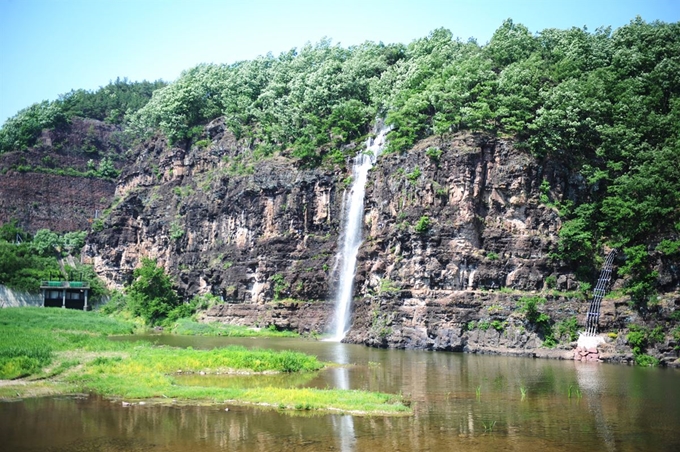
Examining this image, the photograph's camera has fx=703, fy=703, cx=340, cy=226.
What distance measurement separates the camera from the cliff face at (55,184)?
358ft

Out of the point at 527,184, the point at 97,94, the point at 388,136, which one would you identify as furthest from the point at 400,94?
the point at 97,94

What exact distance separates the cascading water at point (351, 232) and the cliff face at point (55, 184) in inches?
2329

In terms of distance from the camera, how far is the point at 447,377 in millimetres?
38125

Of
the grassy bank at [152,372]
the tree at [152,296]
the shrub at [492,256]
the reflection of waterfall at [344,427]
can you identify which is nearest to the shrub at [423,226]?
the shrub at [492,256]

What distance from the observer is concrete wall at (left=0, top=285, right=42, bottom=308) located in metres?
85.8

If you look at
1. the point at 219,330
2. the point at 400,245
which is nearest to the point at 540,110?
the point at 400,245

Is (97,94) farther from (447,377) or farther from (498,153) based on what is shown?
(447,377)

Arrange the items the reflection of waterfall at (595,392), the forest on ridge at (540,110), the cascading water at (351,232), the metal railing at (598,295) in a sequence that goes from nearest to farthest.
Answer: the reflection of waterfall at (595,392), the metal railing at (598,295), the forest on ridge at (540,110), the cascading water at (351,232)

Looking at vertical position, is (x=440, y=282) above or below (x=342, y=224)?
below

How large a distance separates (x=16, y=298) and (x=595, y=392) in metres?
74.9

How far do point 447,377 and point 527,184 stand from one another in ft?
82.1

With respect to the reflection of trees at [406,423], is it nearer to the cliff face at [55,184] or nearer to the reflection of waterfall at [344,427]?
the reflection of waterfall at [344,427]

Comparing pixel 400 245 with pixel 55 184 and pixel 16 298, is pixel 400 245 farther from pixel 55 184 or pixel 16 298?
pixel 55 184

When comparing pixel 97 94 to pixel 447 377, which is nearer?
pixel 447 377
